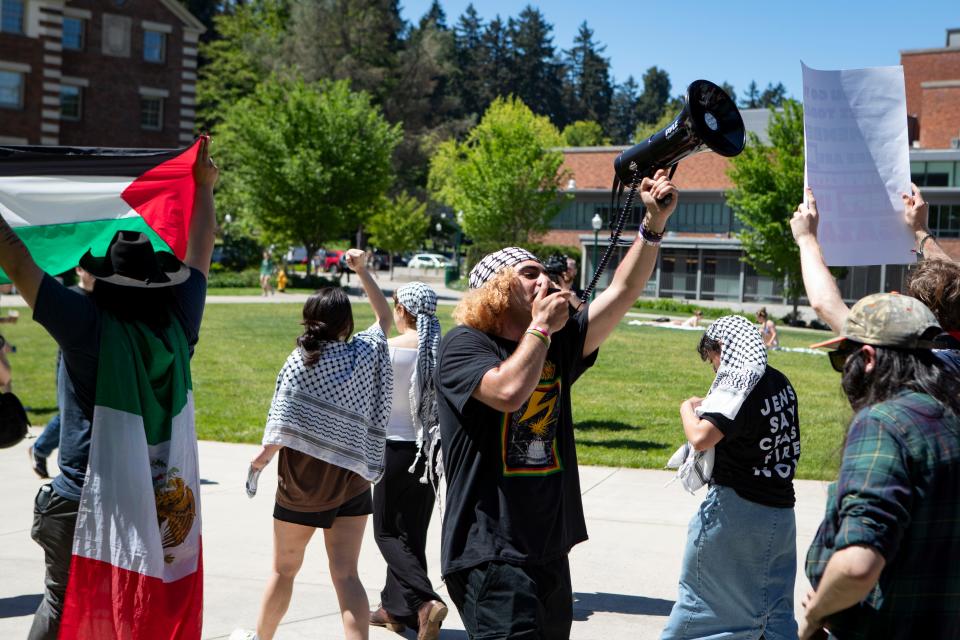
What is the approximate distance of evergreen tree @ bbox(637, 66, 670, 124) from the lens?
138250 millimetres

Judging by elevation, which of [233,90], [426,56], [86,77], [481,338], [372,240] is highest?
[426,56]

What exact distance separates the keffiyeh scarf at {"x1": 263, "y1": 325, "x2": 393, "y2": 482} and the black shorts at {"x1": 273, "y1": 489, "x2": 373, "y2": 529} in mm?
127

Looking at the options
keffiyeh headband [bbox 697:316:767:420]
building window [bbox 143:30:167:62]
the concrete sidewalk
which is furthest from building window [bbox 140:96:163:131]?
keffiyeh headband [bbox 697:316:767:420]

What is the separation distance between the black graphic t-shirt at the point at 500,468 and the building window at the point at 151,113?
46.0 m

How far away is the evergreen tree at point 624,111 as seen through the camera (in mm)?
131850

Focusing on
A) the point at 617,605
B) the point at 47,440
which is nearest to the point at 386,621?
the point at 617,605

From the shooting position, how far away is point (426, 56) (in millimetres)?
76188

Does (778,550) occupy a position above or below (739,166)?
below

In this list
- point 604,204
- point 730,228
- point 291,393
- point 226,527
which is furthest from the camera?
point 604,204

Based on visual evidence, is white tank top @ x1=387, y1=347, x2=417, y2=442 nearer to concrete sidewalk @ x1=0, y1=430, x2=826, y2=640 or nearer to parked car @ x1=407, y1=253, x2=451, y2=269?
concrete sidewalk @ x1=0, y1=430, x2=826, y2=640

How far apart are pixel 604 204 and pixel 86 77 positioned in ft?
99.8

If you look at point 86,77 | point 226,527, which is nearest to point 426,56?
point 86,77

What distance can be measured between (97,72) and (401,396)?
43.6 metres

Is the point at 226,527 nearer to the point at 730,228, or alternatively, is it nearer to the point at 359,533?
the point at 359,533
